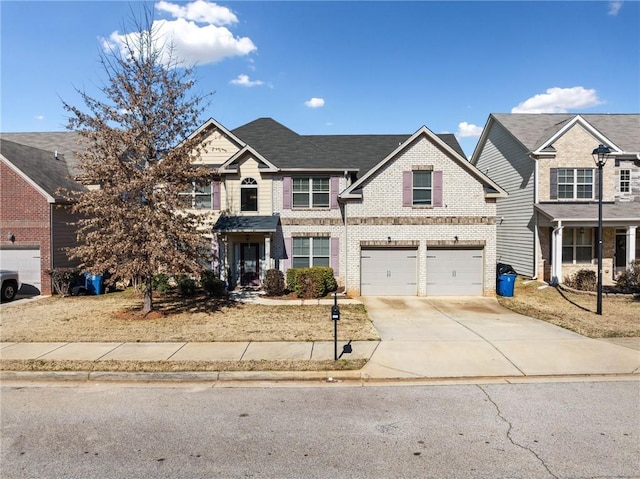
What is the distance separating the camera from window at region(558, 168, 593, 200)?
20656mm

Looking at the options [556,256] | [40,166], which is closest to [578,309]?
[556,256]

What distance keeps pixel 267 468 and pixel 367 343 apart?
535cm

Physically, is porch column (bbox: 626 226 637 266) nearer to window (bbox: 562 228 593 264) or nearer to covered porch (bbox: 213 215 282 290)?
window (bbox: 562 228 593 264)

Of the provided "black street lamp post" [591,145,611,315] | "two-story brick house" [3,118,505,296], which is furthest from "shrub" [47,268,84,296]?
"black street lamp post" [591,145,611,315]

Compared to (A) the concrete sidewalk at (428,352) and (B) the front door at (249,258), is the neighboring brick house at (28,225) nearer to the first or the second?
(B) the front door at (249,258)

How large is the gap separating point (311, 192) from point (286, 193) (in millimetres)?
1162

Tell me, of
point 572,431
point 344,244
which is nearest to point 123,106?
point 344,244

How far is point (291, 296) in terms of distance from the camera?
16.7 m

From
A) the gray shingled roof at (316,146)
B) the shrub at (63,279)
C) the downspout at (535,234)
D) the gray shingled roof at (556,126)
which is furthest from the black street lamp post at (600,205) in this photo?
the shrub at (63,279)

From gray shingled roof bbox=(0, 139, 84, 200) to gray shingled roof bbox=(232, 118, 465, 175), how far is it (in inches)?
345

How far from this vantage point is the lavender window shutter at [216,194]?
18594 millimetres

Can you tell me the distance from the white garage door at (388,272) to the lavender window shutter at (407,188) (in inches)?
84.1

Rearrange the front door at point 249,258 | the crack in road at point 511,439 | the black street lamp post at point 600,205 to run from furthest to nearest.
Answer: the front door at point 249,258
the black street lamp post at point 600,205
the crack in road at point 511,439

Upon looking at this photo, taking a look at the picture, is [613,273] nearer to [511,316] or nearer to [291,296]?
[511,316]
